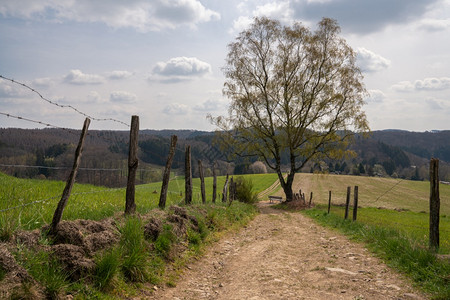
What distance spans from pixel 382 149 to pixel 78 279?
7317 inches

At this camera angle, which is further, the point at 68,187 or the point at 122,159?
the point at 122,159

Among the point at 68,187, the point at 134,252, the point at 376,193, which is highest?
the point at 68,187

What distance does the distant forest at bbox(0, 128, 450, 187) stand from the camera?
13039 millimetres

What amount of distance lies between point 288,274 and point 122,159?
49.2 meters

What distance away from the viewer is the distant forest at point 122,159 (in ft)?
42.8

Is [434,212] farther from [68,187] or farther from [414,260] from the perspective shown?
[68,187]

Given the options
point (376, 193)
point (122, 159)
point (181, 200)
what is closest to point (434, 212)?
point (181, 200)

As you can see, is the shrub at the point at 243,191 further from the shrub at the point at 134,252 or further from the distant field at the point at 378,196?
the shrub at the point at 134,252

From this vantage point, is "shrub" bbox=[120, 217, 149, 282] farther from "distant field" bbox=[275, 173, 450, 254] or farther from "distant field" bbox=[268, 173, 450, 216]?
"distant field" bbox=[268, 173, 450, 216]

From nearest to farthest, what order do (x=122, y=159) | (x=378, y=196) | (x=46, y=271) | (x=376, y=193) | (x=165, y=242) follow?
1. (x=46, y=271)
2. (x=165, y=242)
3. (x=122, y=159)
4. (x=378, y=196)
5. (x=376, y=193)

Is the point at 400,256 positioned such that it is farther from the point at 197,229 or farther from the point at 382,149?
the point at 382,149

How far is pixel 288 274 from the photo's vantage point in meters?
7.12

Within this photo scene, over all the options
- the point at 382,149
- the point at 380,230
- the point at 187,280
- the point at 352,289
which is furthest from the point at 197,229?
the point at 382,149

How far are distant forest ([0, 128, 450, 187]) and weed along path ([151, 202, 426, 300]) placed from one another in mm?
3837
